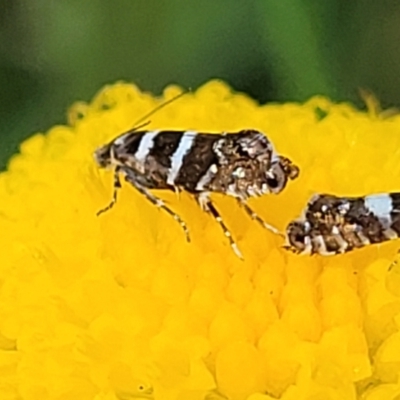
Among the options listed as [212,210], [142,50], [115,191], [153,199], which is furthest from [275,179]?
[142,50]

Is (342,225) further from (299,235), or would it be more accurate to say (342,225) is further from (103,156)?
(103,156)

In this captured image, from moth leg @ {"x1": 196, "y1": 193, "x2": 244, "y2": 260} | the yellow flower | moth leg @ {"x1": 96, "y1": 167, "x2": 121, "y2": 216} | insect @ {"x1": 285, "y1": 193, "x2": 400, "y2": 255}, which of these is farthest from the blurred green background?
insect @ {"x1": 285, "y1": 193, "x2": 400, "y2": 255}

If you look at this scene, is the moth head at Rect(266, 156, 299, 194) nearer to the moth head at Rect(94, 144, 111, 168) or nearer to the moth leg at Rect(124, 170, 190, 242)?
the moth leg at Rect(124, 170, 190, 242)

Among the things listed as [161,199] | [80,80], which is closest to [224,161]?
[161,199]

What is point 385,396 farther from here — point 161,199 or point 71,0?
point 71,0

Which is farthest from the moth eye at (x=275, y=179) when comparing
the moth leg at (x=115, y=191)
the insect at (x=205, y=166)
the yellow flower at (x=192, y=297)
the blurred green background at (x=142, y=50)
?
the blurred green background at (x=142, y=50)
